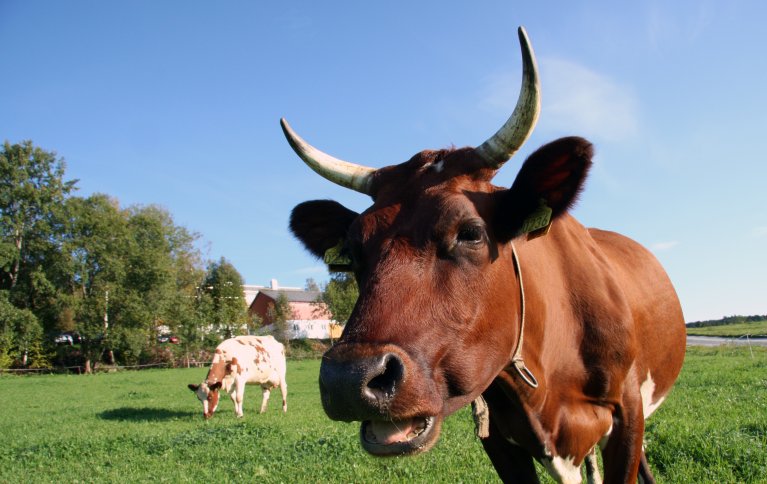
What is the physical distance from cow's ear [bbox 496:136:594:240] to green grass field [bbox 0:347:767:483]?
360cm

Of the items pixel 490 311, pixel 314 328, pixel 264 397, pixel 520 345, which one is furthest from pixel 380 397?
pixel 314 328

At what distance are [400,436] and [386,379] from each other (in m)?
0.28

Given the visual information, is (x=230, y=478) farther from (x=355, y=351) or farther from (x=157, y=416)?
(x=157, y=416)

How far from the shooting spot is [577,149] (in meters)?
2.96

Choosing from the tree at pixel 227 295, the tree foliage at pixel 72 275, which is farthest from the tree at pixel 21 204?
the tree at pixel 227 295

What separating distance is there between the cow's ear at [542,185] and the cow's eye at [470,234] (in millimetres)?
255

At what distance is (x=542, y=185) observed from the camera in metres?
3.10

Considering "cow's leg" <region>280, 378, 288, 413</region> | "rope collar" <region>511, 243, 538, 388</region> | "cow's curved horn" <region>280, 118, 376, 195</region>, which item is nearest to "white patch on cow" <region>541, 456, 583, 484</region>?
"rope collar" <region>511, 243, 538, 388</region>

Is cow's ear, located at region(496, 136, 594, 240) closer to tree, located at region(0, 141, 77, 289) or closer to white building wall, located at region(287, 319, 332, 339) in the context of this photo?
tree, located at region(0, 141, 77, 289)

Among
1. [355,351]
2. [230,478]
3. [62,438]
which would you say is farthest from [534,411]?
[62,438]

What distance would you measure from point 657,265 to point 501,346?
4.00m

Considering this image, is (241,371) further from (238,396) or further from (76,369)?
(76,369)

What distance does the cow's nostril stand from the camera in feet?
7.03

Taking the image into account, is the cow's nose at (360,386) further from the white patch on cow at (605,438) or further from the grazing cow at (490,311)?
the white patch on cow at (605,438)
